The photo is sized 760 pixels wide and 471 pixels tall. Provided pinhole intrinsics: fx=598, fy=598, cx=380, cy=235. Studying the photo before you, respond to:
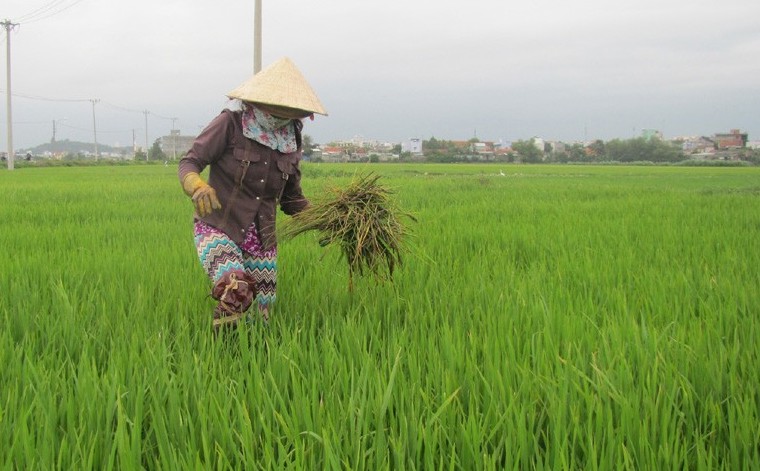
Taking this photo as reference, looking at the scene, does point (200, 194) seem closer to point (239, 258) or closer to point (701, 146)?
point (239, 258)

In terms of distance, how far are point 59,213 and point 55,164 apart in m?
32.3

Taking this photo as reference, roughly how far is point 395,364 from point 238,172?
113cm

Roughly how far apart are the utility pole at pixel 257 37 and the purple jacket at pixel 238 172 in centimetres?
870

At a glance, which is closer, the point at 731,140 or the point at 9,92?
the point at 9,92

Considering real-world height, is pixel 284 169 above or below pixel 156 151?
below

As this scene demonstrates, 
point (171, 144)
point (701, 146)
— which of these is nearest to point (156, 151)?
point (171, 144)

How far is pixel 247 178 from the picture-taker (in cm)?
225

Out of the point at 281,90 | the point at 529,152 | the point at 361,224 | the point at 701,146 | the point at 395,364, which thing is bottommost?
the point at 395,364

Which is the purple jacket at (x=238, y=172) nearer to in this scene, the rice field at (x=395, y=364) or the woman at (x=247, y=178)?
the woman at (x=247, y=178)

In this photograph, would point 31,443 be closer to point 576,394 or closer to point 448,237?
point 576,394

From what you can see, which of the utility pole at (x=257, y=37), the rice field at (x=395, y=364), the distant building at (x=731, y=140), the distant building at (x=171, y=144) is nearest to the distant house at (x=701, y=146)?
the distant building at (x=731, y=140)

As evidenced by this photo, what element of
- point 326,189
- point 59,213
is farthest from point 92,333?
point 59,213

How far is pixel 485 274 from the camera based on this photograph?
292cm

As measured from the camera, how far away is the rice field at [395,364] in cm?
117
